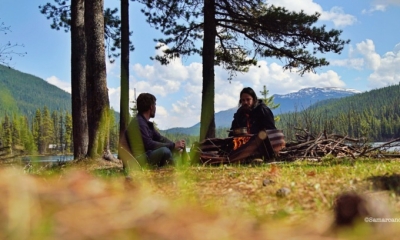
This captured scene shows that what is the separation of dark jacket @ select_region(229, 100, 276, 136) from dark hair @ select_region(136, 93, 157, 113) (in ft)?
5.97

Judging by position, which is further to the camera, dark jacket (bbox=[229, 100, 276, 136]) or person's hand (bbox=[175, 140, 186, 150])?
dark jacket (bbox=[229, 100, 276, 136])

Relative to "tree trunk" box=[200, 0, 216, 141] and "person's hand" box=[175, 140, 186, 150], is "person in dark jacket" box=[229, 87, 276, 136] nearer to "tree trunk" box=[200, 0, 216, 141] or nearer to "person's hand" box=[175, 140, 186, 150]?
"person's hand" box=[175, 140, 186, 150]

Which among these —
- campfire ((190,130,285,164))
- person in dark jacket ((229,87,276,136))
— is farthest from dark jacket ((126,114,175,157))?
person in dark jacket ((229,87,276,136))

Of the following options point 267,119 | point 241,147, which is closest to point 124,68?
point 267,119

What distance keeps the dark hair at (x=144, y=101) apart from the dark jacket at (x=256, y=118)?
1818 mm

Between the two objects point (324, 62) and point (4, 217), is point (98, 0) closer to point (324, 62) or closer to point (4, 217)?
point (324, 62)

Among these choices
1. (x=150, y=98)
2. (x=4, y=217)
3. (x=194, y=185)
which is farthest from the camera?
(x=150, y=98)

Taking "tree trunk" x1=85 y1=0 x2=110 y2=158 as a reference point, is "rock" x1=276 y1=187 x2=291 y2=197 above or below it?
below

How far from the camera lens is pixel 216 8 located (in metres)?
14.8

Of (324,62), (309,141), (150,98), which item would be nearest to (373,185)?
(150,98)

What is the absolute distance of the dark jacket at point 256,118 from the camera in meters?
7.92

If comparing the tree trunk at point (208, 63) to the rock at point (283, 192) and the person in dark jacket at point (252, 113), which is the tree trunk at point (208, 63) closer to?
the person in dark jacket at point (252, 113)

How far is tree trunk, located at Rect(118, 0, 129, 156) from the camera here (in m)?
12.8

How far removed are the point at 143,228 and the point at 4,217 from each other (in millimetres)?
352
